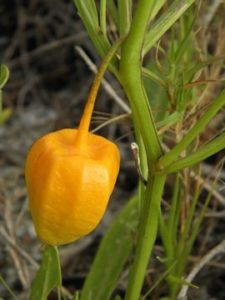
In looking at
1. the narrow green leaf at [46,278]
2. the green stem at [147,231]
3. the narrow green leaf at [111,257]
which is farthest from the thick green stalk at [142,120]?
the narrow green leaf at [111,257]

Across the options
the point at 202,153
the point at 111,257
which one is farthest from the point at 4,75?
the point at 111,257

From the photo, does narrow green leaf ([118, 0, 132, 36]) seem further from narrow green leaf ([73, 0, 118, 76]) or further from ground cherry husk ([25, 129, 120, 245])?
→ ground cherry husk ([25, 129, 120, 245])

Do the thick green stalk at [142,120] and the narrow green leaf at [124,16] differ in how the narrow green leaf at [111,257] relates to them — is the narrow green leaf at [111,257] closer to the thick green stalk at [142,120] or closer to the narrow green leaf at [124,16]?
the thick green stalk at [142,120]

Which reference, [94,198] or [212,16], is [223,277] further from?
[94,198]

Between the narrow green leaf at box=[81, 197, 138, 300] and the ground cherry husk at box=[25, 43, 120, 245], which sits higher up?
the ground cherry husk at box=[25, 43, 120, 245]

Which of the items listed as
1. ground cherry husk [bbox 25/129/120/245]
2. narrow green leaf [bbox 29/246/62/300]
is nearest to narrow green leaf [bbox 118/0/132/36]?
ground cherry husk [bbox 25/129/120/245]

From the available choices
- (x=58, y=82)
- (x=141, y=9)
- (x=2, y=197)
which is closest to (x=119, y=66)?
(x=141, y=9)

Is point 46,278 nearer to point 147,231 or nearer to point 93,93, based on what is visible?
point 147,231

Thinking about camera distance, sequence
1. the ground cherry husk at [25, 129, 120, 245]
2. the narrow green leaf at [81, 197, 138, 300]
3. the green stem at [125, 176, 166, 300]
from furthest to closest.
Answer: the narrow green leaf at [81, 197, 138, 300] → the green stem at [125, 176, 166, 300] → the ground cherry husk at [25, 129, 120, 245]
